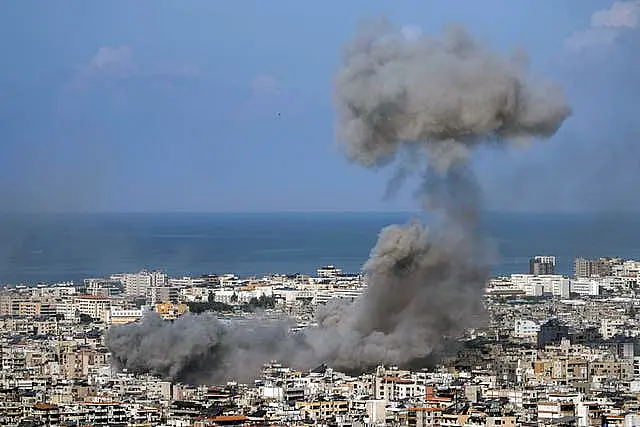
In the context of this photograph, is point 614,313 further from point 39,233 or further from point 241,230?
point 241,230

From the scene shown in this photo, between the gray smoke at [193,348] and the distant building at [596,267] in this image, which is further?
the distant building at [596,267]

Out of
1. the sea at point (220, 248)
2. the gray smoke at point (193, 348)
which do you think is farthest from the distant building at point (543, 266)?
the gray smoke at point (193, 348)

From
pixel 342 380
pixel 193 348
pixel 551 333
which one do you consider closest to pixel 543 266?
pixel 551 333

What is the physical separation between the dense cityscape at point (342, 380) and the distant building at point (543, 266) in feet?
22.3

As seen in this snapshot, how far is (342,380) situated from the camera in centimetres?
2155

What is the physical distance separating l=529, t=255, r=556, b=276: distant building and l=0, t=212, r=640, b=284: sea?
23 centimetres

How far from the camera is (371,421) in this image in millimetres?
18875

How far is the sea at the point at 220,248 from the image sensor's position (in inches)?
1647

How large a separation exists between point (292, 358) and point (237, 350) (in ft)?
2.66

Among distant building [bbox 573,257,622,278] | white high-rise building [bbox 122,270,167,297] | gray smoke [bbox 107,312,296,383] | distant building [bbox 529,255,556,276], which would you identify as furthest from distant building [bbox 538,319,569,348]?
distant building [bbox 529,255,556,276]

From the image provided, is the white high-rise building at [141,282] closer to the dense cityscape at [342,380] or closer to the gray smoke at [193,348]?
the dense cityscape at [342,380]

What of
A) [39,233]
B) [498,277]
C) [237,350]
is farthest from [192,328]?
[39,233]

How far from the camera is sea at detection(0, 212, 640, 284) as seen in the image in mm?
41844

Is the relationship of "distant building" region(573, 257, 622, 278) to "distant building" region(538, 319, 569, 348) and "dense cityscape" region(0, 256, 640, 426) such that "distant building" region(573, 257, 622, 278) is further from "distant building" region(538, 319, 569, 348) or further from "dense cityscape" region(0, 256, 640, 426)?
"distant building" region(538, 319, 569, 348)
